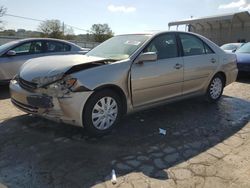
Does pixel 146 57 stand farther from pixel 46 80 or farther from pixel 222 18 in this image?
pixel 222 18

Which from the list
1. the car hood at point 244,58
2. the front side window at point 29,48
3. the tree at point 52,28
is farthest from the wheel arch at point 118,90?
the tree at point 52,28

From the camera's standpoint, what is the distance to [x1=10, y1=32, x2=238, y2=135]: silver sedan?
395 centimetres

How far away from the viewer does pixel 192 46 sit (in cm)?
578

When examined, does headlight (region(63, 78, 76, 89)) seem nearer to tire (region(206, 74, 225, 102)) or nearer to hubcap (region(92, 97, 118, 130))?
hubcap (region(92, 97, 118, 130))

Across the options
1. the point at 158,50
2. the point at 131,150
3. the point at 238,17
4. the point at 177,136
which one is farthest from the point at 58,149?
the point at 238,17

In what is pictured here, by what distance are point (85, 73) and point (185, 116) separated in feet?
7.60

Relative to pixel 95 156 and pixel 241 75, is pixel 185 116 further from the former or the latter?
pixel 241 75

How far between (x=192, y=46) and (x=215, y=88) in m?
1.22

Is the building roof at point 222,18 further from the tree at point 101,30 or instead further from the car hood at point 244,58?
the tree at point 101,30

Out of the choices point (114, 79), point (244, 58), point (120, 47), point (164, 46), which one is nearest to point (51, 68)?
point (114, 79)

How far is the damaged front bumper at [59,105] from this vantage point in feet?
12.7

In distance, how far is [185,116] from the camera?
5.45 meters

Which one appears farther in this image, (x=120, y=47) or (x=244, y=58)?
(x=244, y=58)

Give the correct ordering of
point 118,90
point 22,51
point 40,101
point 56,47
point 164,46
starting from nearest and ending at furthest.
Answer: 1. point 40,101
2. point 118,90
3. point 164,46
4. point 22,51
5. point 56,47
